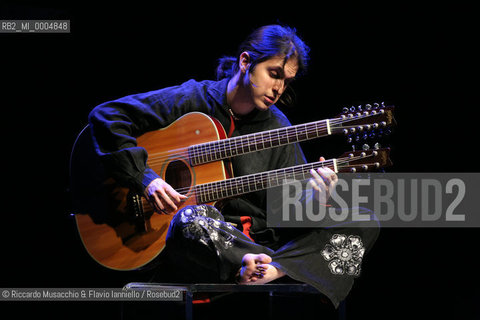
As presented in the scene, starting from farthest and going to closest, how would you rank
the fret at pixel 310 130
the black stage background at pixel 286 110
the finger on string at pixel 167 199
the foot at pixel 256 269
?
the black stage background at pixel 286 110 < the fret at pixel 310 130 < the finger on string at pixel 167 199 < the foot at pixel 256 269

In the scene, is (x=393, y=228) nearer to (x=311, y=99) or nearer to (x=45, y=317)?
(x=311, y=99)

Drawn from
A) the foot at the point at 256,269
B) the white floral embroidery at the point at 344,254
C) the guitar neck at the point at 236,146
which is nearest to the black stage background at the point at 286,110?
the guitar neck at the point at 236,146

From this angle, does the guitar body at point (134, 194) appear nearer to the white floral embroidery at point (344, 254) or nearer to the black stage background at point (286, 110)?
the black stage background at point (286, 110)

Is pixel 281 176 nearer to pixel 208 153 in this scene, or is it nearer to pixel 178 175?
pixel 208 153

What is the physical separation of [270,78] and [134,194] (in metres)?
0.77

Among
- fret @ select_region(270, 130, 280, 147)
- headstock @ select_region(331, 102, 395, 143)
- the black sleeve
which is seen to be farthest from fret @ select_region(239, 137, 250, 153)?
headstock @ select_region(331, 102, 395, 143)

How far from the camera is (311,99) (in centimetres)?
254

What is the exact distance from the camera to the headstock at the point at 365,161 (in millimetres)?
1804

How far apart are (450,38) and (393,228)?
106 cm

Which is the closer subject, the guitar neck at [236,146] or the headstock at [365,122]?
the headstock at [365,122]

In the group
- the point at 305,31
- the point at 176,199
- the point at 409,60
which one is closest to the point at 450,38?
the point at 409,60

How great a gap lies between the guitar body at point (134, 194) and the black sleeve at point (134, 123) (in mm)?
53

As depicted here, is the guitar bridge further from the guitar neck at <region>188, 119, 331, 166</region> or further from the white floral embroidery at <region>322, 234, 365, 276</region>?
the white floral embroidery at <region>322, 234, 365, 276</region>

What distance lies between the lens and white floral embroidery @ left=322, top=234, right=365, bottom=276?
1.66 m
